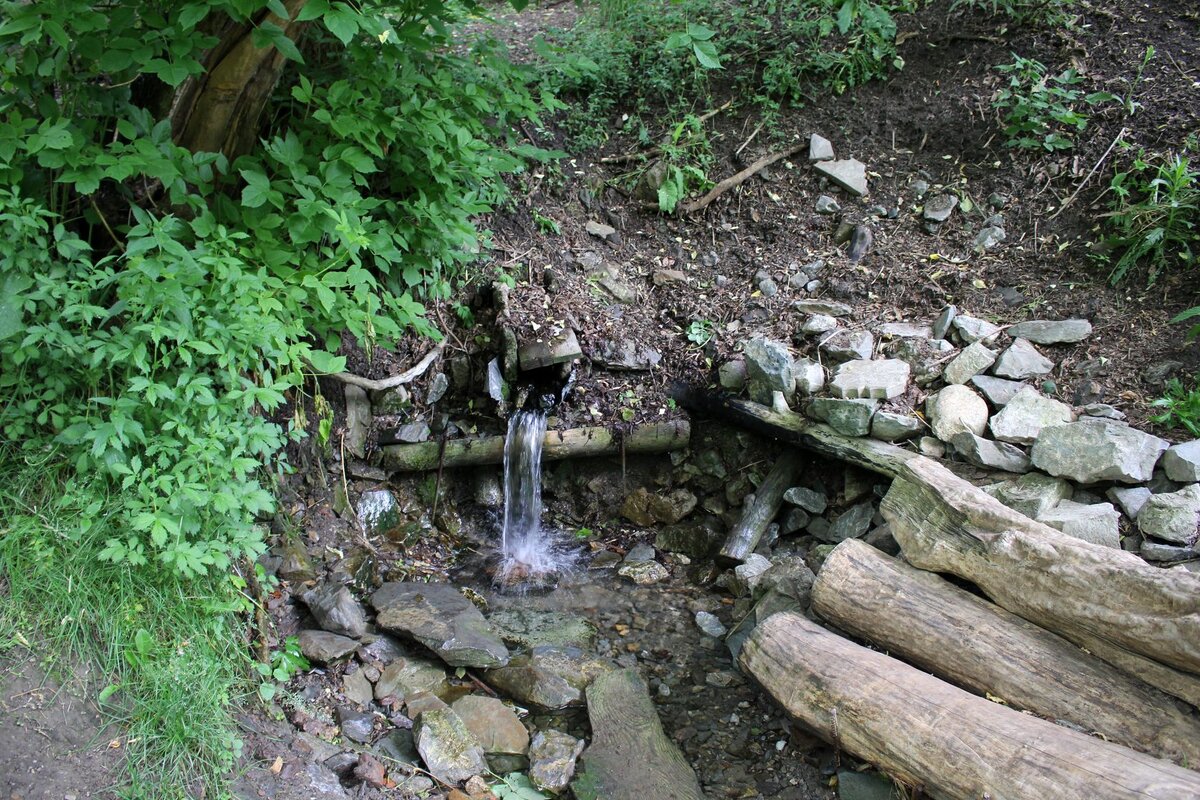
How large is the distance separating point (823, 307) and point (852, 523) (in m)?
1.40

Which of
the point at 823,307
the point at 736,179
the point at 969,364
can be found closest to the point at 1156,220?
the point at 969,364

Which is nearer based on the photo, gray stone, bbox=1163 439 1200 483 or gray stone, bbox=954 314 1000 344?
gray stone, bbox=1163 439 1200 483

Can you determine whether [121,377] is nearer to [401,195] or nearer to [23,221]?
[23,221]

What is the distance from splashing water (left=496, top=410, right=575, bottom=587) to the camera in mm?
4902

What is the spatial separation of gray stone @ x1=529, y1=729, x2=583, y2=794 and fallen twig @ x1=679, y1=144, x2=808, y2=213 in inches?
147

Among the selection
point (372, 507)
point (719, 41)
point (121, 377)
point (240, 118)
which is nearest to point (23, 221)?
point (121, 377)

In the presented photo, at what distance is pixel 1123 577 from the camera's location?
118 inches

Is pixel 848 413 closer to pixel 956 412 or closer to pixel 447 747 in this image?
pixel 956 412

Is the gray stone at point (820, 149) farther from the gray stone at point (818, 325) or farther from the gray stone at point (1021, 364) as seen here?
the gray stone at point (1021, 364)

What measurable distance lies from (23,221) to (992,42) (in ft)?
20.1

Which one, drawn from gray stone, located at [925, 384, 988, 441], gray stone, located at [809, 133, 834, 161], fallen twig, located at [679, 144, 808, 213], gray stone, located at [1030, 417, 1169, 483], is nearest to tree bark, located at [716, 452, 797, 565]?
gray stone, located at [925, 384, 988, 441]

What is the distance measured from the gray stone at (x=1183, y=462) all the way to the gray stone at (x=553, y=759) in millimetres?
2766

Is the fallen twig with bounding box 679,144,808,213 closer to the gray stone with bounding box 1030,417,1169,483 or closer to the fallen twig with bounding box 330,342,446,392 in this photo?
the fallen twig with bounding box 330,342,446,392

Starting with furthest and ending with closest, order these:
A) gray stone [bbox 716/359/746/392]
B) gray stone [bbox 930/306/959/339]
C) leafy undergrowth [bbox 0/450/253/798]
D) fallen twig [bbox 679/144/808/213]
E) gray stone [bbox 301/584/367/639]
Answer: fallen twig [bbox 679/144/808/213]
gray stone [bbox 716/359/746/392]
gray stone [bbox 930/306/959/339]
gray stone [bbox 301/584/367/639]
leafy undergrowth [bbox 0/450/253/798]
